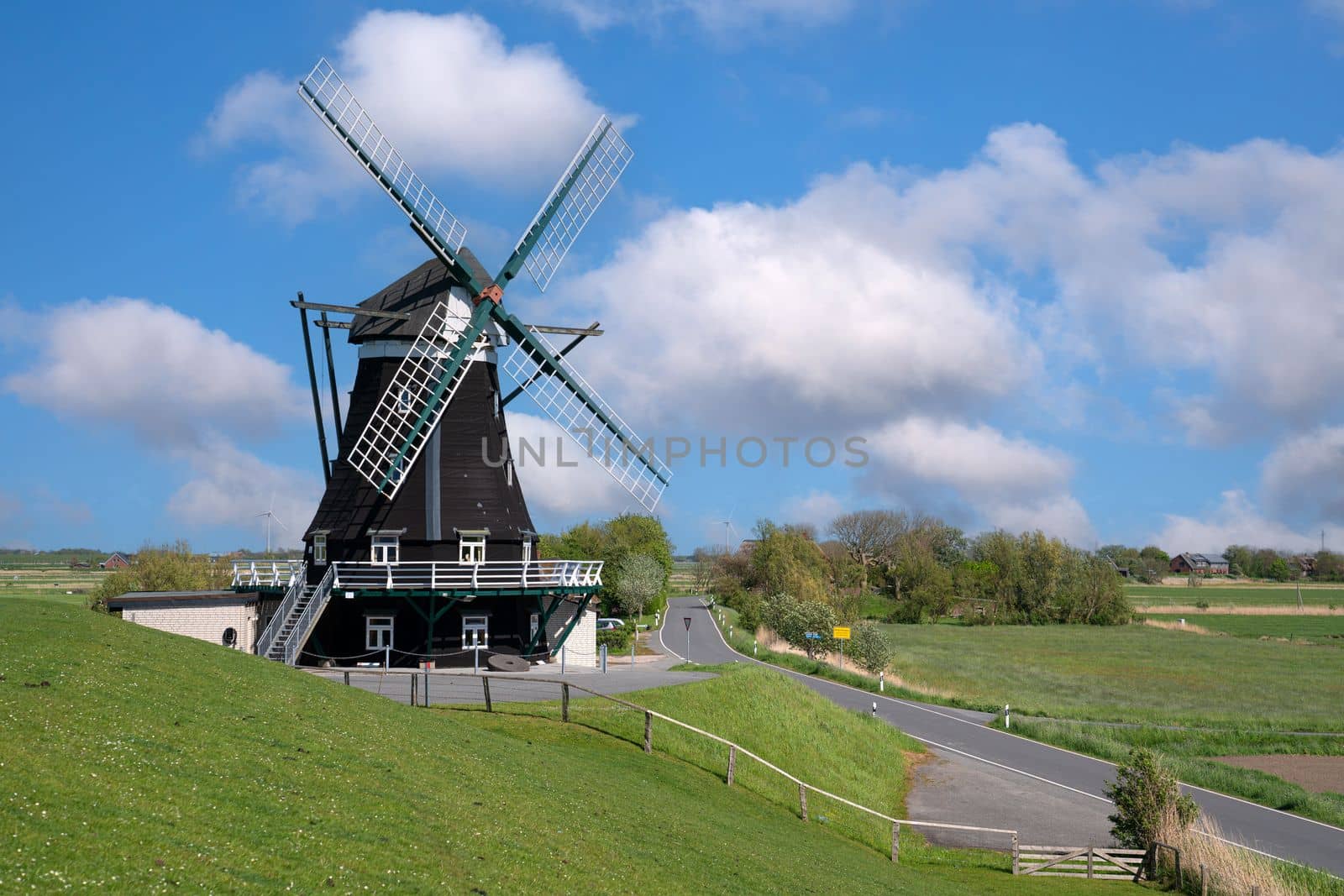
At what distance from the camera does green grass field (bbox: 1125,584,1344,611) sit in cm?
12719

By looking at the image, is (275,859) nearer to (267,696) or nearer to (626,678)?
(267,696)

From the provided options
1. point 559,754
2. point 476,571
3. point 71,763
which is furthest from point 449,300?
point 71,763

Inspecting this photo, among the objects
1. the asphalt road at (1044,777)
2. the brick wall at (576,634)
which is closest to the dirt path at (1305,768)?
the asphalt road at (1044,777)

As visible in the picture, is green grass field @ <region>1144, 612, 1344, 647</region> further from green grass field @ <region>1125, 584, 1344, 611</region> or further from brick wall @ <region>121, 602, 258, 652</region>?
brick wall @ <region>121, 602, 258, 652</region>

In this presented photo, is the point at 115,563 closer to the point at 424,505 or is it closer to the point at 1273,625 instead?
the point at 424,505

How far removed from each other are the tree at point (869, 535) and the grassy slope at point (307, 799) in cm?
10477

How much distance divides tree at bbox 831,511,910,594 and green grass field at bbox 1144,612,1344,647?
1160 inches

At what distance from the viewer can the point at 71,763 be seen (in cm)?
995

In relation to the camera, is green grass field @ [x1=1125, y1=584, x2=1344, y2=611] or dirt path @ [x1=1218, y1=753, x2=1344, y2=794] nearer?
dirt path @ [x1=1218, y1=753, x2=1344, y2=794]

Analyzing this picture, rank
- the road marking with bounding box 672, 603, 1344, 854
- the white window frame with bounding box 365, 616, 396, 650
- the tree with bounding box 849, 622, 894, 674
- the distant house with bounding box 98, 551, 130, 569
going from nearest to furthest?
the road marking with bounding box 672, 603, 1344, 854, the white window frame with bounding box 365, 616, 396, 650, the tree with bounding box 849, 622, 894, 674, the distant house with bounding box 98, 551, 130, 569

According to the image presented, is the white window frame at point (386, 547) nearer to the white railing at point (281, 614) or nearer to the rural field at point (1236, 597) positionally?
the white railing at point (281, 614)

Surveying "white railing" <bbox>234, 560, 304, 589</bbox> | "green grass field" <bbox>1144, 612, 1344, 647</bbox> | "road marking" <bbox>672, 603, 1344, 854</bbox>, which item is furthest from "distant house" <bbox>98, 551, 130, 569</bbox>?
"green grass field" <bbox>1144, 612, 1344, 647</bbox>

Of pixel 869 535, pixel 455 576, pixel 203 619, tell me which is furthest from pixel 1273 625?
pixel 203 619

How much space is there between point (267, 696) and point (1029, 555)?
110 metres
